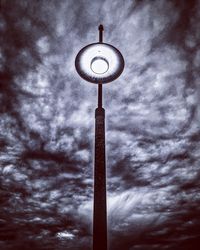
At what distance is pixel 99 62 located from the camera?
610cm

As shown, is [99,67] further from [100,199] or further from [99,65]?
[100,199]

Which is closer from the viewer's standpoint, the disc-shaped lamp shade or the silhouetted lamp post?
the silhouetted lamp post

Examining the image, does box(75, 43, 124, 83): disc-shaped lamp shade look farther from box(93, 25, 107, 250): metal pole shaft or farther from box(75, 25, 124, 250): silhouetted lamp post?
box(93, 25, 107, 250): metal pole shaft

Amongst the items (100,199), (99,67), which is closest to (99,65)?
(99,67)

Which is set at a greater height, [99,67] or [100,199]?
[99,67]

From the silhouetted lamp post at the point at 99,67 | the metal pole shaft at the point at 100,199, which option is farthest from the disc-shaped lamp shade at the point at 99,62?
the metal pole shaft at the point at 100,199

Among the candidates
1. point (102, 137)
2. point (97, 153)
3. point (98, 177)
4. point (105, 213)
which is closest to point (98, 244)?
point (105, 213)

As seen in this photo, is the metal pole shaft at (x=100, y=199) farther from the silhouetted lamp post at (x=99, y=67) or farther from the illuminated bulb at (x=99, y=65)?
the illuminated bulb at (x=99, y=65)

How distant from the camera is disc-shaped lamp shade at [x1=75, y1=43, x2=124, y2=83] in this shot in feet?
20.0

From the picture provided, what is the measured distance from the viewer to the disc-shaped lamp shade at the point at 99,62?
6.09 m

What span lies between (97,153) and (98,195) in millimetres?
826

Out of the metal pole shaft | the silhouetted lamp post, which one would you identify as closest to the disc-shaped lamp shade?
the silhouetted lamp post

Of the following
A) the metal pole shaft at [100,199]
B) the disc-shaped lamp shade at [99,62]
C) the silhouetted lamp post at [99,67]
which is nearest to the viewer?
the metal pole shaft at [100,199]

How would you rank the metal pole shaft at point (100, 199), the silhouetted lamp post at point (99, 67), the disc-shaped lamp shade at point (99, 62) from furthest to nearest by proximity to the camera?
the disc-shaped lamp shade at point (99, 62)
the silhouetted lamp post at point (99, 67)
the metal pole shaft at point (100, 199)
